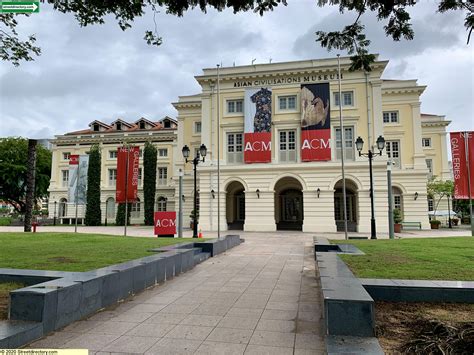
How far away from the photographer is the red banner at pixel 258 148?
28.6 meters

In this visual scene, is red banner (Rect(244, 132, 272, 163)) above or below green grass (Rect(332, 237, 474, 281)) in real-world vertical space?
above

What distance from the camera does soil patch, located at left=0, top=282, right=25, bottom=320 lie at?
4.74 m

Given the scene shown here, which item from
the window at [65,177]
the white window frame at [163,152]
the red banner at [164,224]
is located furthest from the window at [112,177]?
the red banner at [164,224]

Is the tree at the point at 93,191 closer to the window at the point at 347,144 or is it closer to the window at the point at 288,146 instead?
the window at the point at 288,146

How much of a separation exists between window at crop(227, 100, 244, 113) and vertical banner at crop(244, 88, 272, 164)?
113 cm

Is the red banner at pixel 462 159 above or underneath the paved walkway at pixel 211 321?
above

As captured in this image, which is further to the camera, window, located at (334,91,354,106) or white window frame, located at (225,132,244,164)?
white window frame, located at (225,132,244,164)

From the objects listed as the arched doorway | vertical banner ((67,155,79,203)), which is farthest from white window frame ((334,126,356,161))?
vertical banner ((67,155,79,203))

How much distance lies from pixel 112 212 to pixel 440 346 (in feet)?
149

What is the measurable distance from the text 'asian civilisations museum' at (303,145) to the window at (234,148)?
82 mm

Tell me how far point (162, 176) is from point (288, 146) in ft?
70.2

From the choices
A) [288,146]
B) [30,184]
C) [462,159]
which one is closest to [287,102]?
[288,146]

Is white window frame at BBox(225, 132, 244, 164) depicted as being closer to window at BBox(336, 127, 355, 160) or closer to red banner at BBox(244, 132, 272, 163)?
red banner at BBox(244, 132, 272, 163)

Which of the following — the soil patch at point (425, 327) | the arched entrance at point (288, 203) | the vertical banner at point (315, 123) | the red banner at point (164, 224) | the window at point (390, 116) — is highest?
the window at point (390, 116)
